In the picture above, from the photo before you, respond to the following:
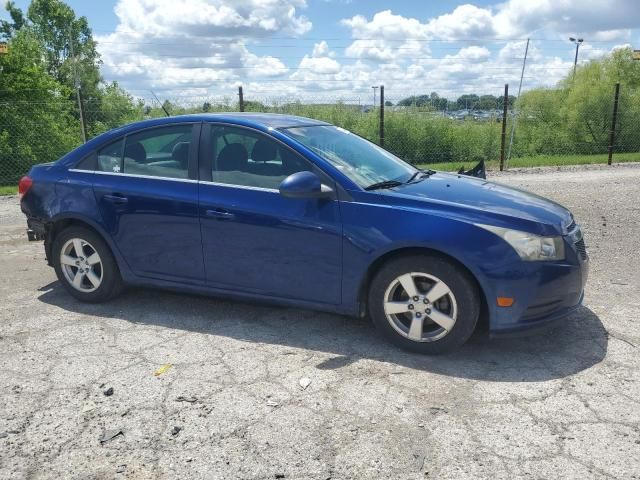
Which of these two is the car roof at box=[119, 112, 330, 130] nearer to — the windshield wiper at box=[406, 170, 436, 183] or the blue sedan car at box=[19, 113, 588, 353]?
the blue sedan car at box=[19, 113, 588, 353]

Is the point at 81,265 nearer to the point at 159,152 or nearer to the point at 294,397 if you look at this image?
the point at 159,152

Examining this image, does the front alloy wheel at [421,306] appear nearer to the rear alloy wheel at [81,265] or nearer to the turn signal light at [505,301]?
the turn signal light at [505,301]

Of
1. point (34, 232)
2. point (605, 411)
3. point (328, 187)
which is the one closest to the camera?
point (605, 411)

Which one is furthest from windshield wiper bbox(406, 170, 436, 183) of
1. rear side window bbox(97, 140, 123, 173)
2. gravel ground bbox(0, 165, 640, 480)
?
rear side window bbox(97, 140, 123, 173)

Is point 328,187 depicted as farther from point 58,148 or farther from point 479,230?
point 58,148

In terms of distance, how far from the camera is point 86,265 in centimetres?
480

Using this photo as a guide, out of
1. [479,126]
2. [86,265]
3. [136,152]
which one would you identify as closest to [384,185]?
[136,152]

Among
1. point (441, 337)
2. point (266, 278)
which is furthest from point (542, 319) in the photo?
point (266, 278)

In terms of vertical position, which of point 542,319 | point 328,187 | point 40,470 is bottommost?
point 40,470

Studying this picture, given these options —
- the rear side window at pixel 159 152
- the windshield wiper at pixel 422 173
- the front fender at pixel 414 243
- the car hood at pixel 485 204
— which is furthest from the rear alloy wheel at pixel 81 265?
the windshield wiper at pixel 422 173

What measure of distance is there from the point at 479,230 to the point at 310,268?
1.17 m

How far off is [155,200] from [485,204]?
8.06ft

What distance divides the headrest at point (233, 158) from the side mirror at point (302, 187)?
572mm

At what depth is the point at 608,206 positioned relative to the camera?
8492 millimetres
